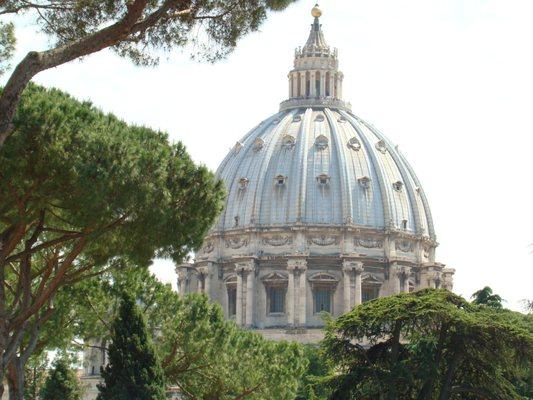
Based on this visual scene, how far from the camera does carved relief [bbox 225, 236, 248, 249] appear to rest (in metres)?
87.2

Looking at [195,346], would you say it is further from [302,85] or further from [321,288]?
[302,85]

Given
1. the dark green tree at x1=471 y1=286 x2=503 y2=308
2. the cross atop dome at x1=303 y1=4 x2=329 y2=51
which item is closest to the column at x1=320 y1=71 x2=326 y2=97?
the cross atop dome at x1=303 y1=4 x2=329 y2=51

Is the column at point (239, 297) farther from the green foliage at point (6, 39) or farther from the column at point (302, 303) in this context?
the green foliage at point (6, 39)

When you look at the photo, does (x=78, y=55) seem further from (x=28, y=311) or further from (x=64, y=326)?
(x=64, y=326)

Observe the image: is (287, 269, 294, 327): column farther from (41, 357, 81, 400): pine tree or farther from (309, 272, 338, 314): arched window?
(41, 357, 81, 400): pine tree

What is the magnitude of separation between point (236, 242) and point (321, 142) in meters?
9.81

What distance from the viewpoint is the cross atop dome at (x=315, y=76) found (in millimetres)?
95938

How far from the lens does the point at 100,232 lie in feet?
77.8

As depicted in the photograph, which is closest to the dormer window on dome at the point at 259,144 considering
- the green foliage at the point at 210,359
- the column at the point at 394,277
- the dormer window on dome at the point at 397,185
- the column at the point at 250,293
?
the dormer window on dome at the point at 397,185

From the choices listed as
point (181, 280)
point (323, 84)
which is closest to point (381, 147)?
point (323, 84)

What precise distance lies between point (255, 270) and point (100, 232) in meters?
61.4

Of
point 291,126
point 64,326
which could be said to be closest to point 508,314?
point 64,326

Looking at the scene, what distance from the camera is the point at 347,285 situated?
83500 millimetres

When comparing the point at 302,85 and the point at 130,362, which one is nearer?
the point at 130,362
